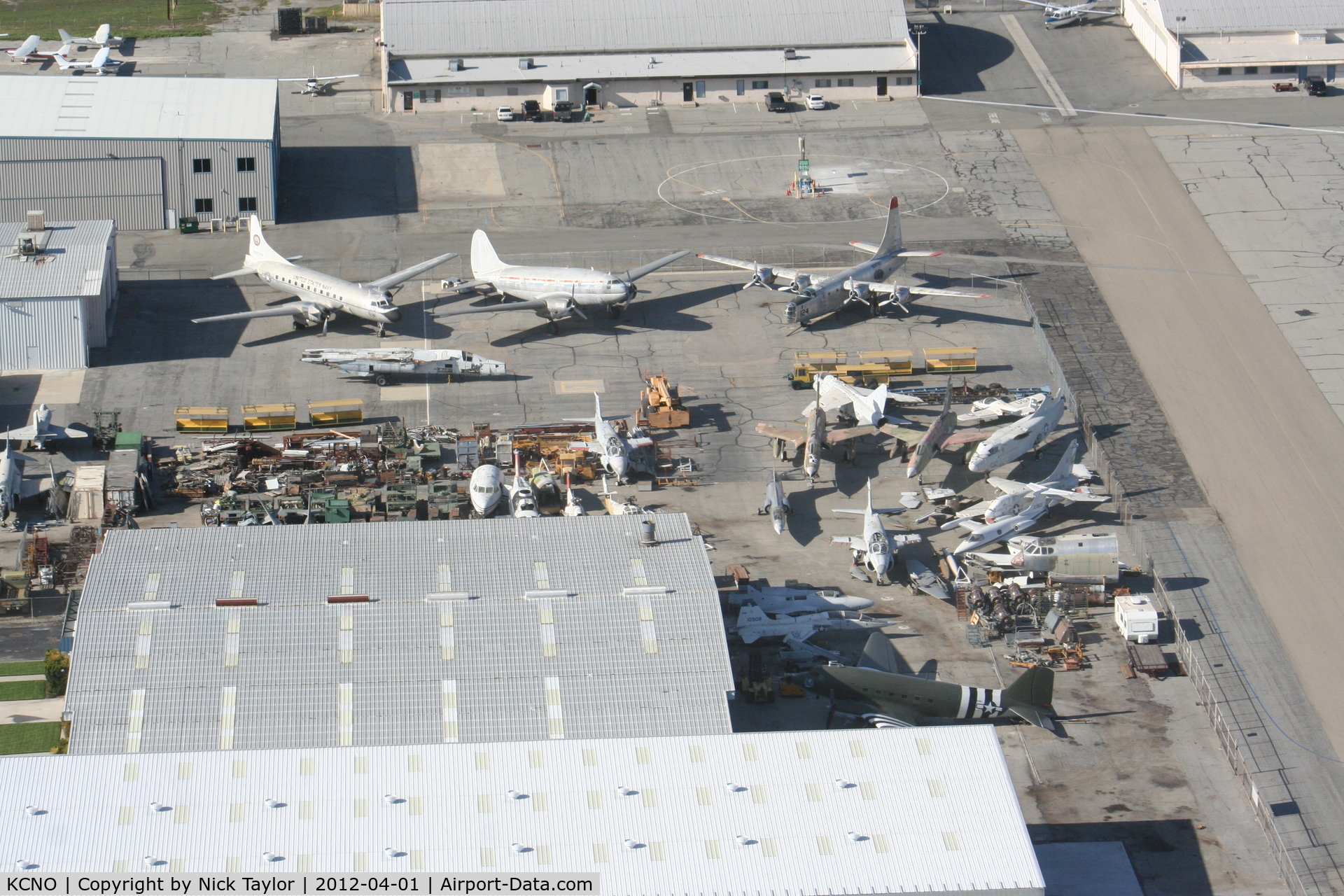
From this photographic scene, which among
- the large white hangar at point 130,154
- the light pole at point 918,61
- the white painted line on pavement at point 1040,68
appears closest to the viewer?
the large white hangar at point 130,154

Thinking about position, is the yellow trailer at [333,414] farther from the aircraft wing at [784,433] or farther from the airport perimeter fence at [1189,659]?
the airport perimeter fence at [1189,659]

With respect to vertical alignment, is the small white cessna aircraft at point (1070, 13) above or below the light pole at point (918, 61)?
above

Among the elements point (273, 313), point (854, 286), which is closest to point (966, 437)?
point (854, 286)

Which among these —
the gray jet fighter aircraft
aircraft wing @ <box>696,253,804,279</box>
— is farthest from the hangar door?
the gray jet fighter aircraft

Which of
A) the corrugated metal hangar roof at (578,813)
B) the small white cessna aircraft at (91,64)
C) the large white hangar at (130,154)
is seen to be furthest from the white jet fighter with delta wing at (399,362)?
the small white cessna aircraft at (91,64)

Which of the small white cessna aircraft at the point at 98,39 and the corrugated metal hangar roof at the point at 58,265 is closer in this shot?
the corrugated metal hangar roof at the point at 58,265

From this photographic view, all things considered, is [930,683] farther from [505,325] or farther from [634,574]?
[505,325]

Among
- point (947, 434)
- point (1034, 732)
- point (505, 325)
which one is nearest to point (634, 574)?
point (1034, 732)
